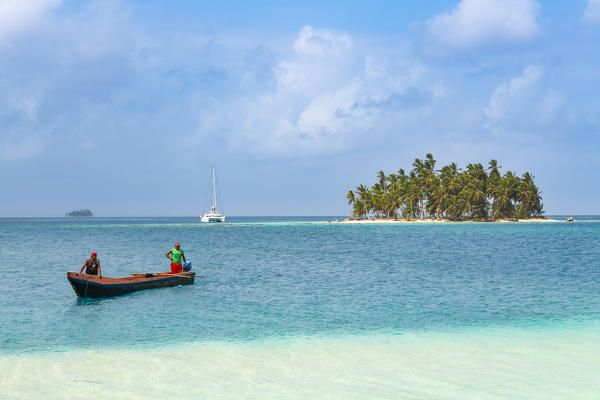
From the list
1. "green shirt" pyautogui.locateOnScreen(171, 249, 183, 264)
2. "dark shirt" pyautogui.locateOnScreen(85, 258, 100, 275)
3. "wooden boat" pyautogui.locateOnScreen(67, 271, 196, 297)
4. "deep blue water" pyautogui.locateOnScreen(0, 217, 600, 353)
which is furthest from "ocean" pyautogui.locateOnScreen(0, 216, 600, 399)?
"green shirt" pyautogui.locateOnScreen(171, 249, 183, 264)

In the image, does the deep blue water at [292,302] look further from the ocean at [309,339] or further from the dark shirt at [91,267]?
the dark shirt at [91,267]

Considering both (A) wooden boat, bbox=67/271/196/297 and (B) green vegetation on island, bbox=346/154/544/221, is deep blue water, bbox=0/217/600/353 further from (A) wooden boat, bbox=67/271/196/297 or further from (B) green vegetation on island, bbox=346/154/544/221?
(B) green vegetation on island, bbox=346/154/544/221

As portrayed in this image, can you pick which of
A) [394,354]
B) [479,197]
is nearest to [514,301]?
[394,354]

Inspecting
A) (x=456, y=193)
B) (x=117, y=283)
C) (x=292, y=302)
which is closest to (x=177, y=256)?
(x=117, y=283)

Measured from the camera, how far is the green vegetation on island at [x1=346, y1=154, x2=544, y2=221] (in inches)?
5969

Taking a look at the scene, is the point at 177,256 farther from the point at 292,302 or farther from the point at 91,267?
the point at 292,302

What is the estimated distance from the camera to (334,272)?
3716 centimetres

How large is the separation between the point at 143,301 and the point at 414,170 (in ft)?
477

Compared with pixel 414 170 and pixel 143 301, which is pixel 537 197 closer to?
pixel 414 170

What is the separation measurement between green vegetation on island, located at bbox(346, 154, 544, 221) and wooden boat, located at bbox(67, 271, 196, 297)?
131309 millimetres

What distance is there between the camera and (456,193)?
154 m

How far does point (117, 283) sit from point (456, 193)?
141 metres

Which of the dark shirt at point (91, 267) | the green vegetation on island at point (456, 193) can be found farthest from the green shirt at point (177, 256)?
the green vegetation on island at point (456, 193)

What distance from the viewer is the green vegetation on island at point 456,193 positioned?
15162cm
